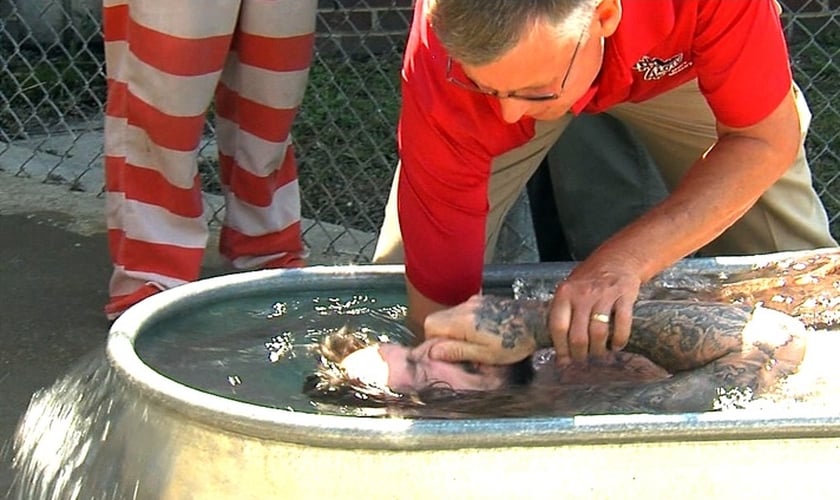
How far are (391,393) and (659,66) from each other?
0.80 meters

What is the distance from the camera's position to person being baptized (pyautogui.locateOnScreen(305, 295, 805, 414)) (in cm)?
246

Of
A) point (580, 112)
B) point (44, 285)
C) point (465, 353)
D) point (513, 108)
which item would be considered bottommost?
point (44, 285)

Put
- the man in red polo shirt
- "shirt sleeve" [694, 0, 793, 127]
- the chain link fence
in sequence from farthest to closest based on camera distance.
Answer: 1. the chain link fence
2. "shirt sleeve" [694, 0, 793, 127]
3. the man in red polo shirt

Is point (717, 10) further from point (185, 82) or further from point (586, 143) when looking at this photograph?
point (185, 82)

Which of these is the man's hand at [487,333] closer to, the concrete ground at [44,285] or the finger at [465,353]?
the finger at [465,353]

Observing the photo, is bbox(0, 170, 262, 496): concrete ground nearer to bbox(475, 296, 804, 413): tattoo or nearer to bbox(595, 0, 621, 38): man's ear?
bbox(475, 296, 804, 413): tattoo

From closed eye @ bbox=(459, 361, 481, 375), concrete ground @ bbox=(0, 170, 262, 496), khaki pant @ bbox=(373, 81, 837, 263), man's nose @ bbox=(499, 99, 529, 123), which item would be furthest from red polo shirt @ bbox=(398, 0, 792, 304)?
concrete ground @ bbox=(0, 170, 262, 496)

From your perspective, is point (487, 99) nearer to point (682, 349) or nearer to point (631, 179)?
point (682, 349)

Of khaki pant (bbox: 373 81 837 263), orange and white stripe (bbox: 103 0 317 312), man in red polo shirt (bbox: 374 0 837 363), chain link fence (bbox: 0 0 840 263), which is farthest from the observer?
chain link fence (bbox: 0 0 840 263)

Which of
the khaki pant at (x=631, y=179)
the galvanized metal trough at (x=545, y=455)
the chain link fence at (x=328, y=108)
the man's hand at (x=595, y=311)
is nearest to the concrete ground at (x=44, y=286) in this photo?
the chain link fence at (x=328, y=108)

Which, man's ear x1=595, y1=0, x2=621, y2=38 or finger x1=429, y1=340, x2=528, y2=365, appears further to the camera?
finger x1=429, y1=340, x2=528, y2=365

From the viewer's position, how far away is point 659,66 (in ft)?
8.66

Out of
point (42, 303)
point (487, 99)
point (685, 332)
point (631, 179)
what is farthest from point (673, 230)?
point (42, 303)

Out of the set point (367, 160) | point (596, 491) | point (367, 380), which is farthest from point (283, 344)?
point (367, 160)
